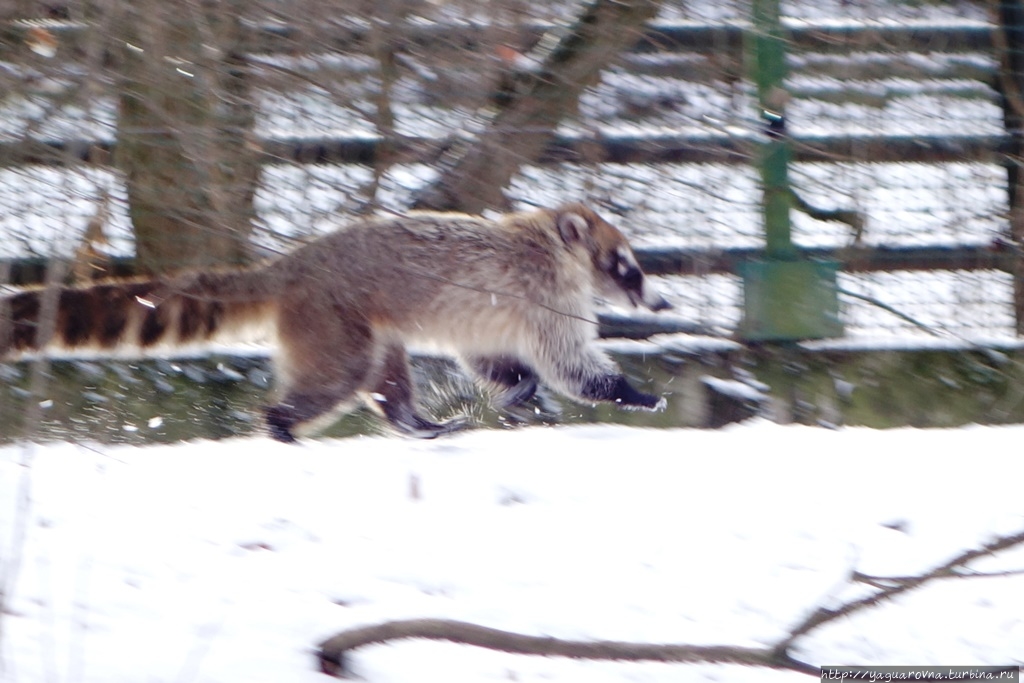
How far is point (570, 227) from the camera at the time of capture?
16.2 feet

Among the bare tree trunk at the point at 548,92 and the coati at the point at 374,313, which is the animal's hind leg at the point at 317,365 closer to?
the coati at the point at 374,313

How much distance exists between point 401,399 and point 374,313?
0.43 m

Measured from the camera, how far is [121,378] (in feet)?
16.7

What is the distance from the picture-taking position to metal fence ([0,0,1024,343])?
130 inches

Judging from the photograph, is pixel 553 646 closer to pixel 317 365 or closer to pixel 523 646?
pixel 523 646

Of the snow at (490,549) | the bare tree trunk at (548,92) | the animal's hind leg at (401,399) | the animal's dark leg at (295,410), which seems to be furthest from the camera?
the animal's hind leg at (401,399)

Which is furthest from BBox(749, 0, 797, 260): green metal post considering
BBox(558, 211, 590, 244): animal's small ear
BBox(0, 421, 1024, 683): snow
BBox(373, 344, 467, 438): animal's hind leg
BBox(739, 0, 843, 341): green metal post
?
BBox(373, 344, 467, 438): animal's hind leg

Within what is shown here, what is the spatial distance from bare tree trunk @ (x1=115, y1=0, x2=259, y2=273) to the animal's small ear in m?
1.58

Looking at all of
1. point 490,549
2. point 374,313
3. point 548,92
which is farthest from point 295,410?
point 548,92

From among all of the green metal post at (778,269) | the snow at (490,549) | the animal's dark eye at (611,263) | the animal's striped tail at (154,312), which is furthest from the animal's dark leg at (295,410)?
the green metal post at (778,269)

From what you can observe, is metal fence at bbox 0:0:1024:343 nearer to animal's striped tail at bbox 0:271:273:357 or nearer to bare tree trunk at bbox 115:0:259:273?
bare tree trunk at bbox 115:0:259:273

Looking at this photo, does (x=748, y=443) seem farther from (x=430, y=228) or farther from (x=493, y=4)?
(x=493, y=4)

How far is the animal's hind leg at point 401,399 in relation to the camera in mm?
4609

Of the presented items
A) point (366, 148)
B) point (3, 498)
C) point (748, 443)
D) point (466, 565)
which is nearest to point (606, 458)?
point (748, 443)
